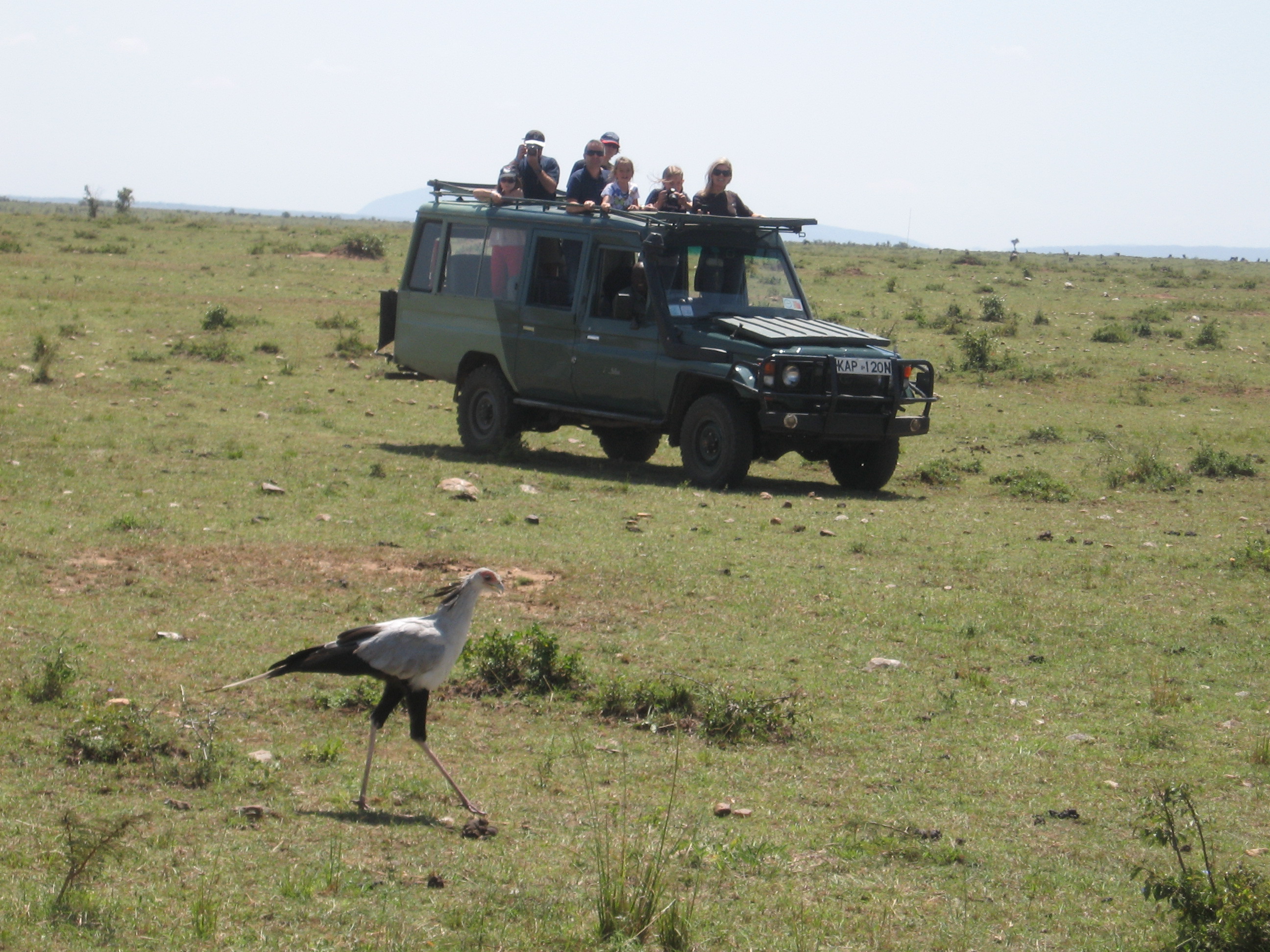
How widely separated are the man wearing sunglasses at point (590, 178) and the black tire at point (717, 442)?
2.78m

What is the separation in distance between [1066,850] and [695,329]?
8.52m

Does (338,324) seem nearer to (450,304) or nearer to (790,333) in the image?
(450,304)

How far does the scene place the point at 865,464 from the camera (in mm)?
13805

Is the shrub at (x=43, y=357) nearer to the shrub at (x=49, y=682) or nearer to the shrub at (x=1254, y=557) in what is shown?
the shrub at (x=49, y=682)

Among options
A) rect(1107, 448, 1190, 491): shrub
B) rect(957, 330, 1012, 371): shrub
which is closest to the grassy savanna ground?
rect(1107, 448, 1190, 491): shrub

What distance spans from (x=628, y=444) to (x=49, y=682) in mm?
9256

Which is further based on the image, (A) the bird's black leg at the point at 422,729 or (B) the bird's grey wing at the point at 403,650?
(A) the bird's black leg at the point at 422,729

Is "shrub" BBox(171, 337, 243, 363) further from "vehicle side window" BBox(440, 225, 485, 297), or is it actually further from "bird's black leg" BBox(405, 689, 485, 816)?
"bird's black leg" BBox(405, 689, 485, 816)

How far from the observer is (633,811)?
18.4 ft

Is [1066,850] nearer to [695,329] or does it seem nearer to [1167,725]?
[1167,725]

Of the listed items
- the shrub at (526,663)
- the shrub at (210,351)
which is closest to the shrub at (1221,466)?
the shrub at (526,663)

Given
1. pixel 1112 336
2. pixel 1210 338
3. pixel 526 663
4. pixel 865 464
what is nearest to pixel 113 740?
pixel 526 663

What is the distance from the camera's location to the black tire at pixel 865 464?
1362cm

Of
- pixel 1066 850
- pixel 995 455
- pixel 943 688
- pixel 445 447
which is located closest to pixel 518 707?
pixel 943 688
